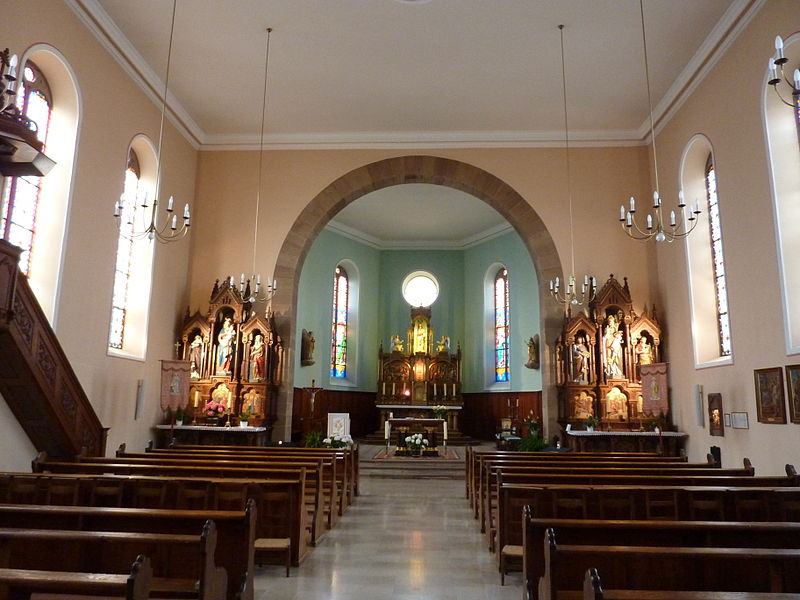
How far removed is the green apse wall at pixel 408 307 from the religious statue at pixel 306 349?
0.50 ft

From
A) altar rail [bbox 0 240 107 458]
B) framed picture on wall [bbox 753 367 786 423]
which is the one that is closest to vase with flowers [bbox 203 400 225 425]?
altar rail [bbox 0 240 107 458]

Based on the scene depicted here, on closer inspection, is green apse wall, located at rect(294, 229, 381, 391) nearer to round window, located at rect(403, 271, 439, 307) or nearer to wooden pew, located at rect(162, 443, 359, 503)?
round window, located at rect(403, 271, 439, 307)

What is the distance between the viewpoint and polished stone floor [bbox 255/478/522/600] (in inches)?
202

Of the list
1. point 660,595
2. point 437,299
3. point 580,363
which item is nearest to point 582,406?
point 580,363

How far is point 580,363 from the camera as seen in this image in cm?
1259

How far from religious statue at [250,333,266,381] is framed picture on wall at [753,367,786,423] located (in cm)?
920

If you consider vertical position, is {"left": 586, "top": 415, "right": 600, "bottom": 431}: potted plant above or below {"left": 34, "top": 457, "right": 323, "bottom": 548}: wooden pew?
above

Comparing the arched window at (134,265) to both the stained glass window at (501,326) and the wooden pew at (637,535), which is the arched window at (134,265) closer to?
the wooden pew at (637,535)

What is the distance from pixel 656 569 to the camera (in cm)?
413

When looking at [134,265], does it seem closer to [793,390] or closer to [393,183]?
[393,183]

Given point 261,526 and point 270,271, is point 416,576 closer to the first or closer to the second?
point 261,526

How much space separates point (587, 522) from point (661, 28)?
9.05 m

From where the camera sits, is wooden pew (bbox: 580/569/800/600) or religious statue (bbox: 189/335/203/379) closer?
wooden pew (bbox: 580/569/800/600)

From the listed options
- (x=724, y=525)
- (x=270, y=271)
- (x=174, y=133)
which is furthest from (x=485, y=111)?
(x=724, y=525)
